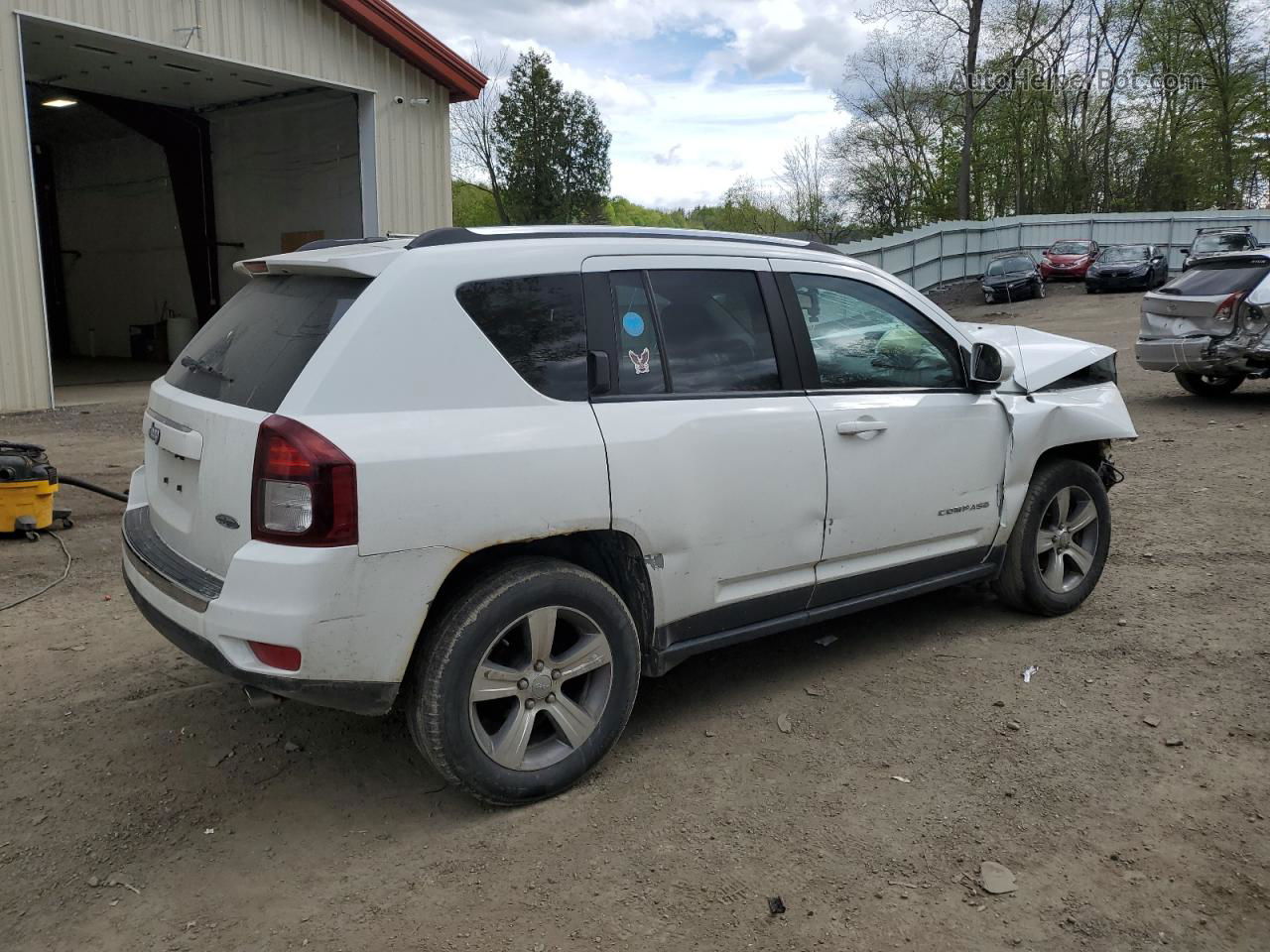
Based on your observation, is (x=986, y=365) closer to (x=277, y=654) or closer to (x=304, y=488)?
(x=304, y=488)

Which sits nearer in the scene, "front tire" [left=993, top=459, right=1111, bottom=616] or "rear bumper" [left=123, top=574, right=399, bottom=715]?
"rear bumper" [left=123, top=574, right=399, bottom=715]

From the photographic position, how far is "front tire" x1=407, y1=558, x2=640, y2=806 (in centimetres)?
322

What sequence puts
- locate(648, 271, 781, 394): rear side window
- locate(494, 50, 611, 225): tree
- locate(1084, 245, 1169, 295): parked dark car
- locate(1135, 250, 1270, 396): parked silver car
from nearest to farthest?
locate(648, 271, 781, 394): rear side window, locate(1135, 250, 1270, 396): parked silver car, locate(1084, 245, 1169, 295): parked dark car, locate(494, 50, 611, 225): tree

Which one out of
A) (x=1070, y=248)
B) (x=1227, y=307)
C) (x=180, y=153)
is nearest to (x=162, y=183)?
(x=180, y=153)

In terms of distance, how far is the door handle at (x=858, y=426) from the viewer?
411 cm

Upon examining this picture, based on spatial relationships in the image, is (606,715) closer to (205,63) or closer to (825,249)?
(825,249)

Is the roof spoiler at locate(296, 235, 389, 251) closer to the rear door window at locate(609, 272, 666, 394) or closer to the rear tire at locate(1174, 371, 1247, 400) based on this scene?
the rear door window at locate(609, 272, 666, 394)

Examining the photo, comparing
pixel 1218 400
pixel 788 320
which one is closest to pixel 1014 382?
pixel 788 320

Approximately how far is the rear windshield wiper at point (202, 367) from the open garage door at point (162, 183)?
1327 centimetres

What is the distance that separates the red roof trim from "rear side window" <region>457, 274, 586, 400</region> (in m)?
14.2

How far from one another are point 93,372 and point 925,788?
20.8 metres

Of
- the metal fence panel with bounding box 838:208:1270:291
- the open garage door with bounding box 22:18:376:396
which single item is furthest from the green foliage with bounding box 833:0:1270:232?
the open garage door with bounding box 22:18:376:396

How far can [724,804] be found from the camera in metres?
3.48

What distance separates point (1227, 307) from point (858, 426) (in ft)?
30.6
